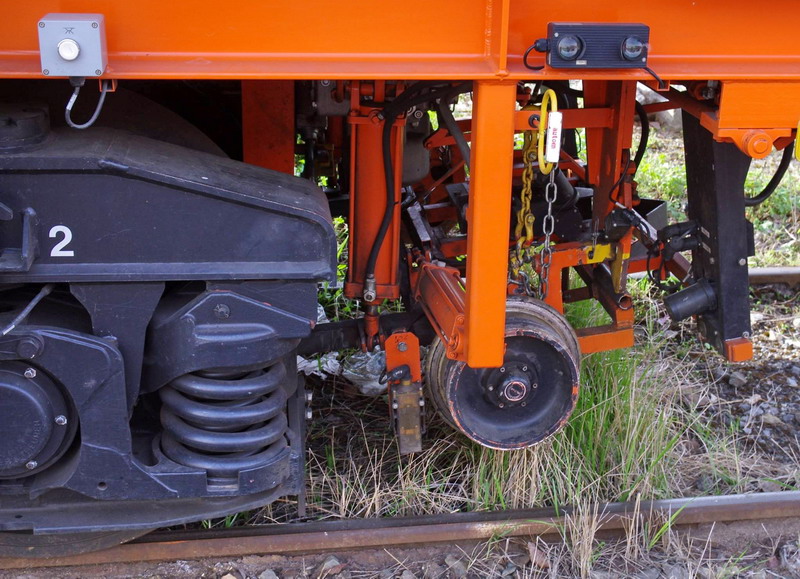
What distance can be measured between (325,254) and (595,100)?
4.49ft

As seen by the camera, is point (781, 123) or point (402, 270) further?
point (402, 270)

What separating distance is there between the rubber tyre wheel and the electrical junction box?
1987mm

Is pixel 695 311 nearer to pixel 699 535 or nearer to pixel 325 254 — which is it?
pixel 699 535

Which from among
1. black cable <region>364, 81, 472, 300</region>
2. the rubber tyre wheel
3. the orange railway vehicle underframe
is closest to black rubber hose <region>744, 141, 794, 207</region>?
the orange railway vehicle underframe

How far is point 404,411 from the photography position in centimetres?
334

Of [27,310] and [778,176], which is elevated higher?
[778,176]

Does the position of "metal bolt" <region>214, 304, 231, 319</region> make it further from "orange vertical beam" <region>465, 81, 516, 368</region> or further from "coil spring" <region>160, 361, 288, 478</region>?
"orange vertical beam" <region>465, 81, 516, 368</region>

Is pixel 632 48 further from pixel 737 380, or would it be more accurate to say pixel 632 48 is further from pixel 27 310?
pixel 737 380

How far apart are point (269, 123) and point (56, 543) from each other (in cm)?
159

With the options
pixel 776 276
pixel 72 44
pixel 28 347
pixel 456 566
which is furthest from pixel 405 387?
pixel 776 276

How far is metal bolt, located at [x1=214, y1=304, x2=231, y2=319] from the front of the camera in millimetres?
2520

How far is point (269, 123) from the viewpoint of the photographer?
313cm

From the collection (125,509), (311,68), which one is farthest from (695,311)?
(125,509)

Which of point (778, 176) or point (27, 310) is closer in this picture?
point (27, 310)
